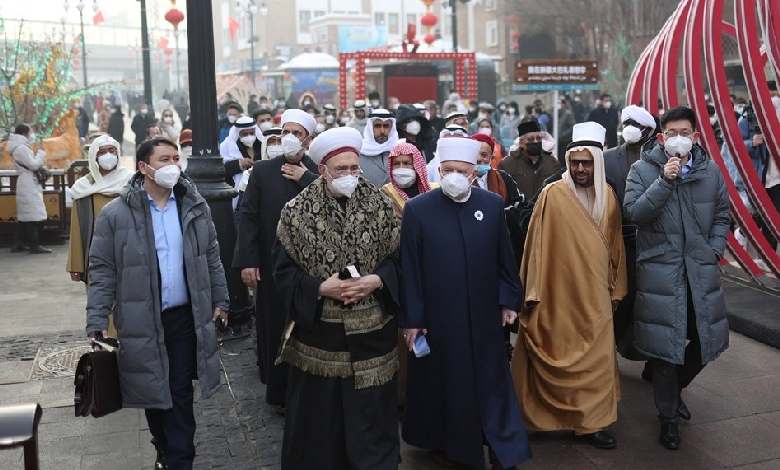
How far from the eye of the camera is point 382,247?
4.59 m

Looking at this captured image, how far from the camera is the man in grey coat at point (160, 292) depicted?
471cm

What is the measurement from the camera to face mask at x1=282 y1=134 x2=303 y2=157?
6.04 m

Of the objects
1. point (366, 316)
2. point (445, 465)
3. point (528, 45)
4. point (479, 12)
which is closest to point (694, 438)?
point (445, 465)

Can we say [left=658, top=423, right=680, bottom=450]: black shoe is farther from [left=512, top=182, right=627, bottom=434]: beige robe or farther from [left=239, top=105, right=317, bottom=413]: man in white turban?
[left=239, top=105, right=317, bottom=413]: man in white turban

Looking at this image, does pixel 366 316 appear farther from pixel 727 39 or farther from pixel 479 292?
pixel 727 39

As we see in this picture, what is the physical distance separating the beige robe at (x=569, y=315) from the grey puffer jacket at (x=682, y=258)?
23 centimetres

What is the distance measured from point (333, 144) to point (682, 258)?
2.18 m

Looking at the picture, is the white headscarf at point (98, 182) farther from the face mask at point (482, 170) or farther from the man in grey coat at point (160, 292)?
the face mask at point (482, 170)

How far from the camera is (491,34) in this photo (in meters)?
57.8

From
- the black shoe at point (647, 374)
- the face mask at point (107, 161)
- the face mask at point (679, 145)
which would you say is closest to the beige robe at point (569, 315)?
the face mask at point (679, 145)

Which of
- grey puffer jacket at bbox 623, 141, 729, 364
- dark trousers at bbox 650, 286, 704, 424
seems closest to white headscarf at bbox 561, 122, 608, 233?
grey puffer jacket at bbox 623, 141, 729, 364

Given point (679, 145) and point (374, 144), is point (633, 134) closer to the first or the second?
point (679, 145)

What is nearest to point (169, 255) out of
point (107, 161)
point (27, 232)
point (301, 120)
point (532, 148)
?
point (301, 120)

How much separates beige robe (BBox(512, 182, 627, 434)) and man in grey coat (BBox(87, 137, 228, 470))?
186 centimetres
